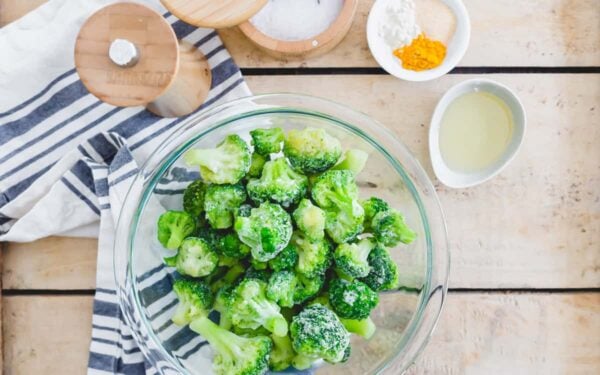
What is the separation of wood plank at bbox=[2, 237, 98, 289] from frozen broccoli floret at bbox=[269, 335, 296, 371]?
0.49 metres

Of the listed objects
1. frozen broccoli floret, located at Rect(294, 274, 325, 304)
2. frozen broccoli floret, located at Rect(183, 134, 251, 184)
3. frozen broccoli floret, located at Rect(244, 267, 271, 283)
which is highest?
frozen broccoli floret, located at Rect(183, 134, 251, 184)

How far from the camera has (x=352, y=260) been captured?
1163 mm

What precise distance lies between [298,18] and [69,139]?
0.55m

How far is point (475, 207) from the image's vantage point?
152 cm

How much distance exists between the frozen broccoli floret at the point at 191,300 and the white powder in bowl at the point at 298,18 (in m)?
0.57

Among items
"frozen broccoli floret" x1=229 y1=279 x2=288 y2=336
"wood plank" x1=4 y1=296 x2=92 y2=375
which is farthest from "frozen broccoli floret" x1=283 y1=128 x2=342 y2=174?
"wood plank" x1=4 y1=296 x2=92 y2=375

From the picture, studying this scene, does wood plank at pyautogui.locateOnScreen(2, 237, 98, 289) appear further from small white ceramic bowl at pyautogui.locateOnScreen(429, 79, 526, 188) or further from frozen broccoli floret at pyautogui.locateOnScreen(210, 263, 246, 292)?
small white ceramic bowl at pyautogui.locateOnScreen(429, 79, 526, 188)

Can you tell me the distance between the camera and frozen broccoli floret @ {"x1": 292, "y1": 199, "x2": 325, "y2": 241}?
1145mm

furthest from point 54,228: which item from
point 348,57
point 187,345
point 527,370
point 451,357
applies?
point 527,370

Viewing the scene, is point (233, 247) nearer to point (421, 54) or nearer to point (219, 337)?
point (219, 337)

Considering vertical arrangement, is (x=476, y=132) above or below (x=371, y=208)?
above

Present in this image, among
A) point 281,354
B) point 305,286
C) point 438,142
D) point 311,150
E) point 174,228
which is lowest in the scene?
point 281,354

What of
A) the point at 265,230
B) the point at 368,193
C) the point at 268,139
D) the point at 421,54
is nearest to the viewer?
the point at 265,230

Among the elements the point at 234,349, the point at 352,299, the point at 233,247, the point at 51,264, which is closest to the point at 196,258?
the point at 233,247
